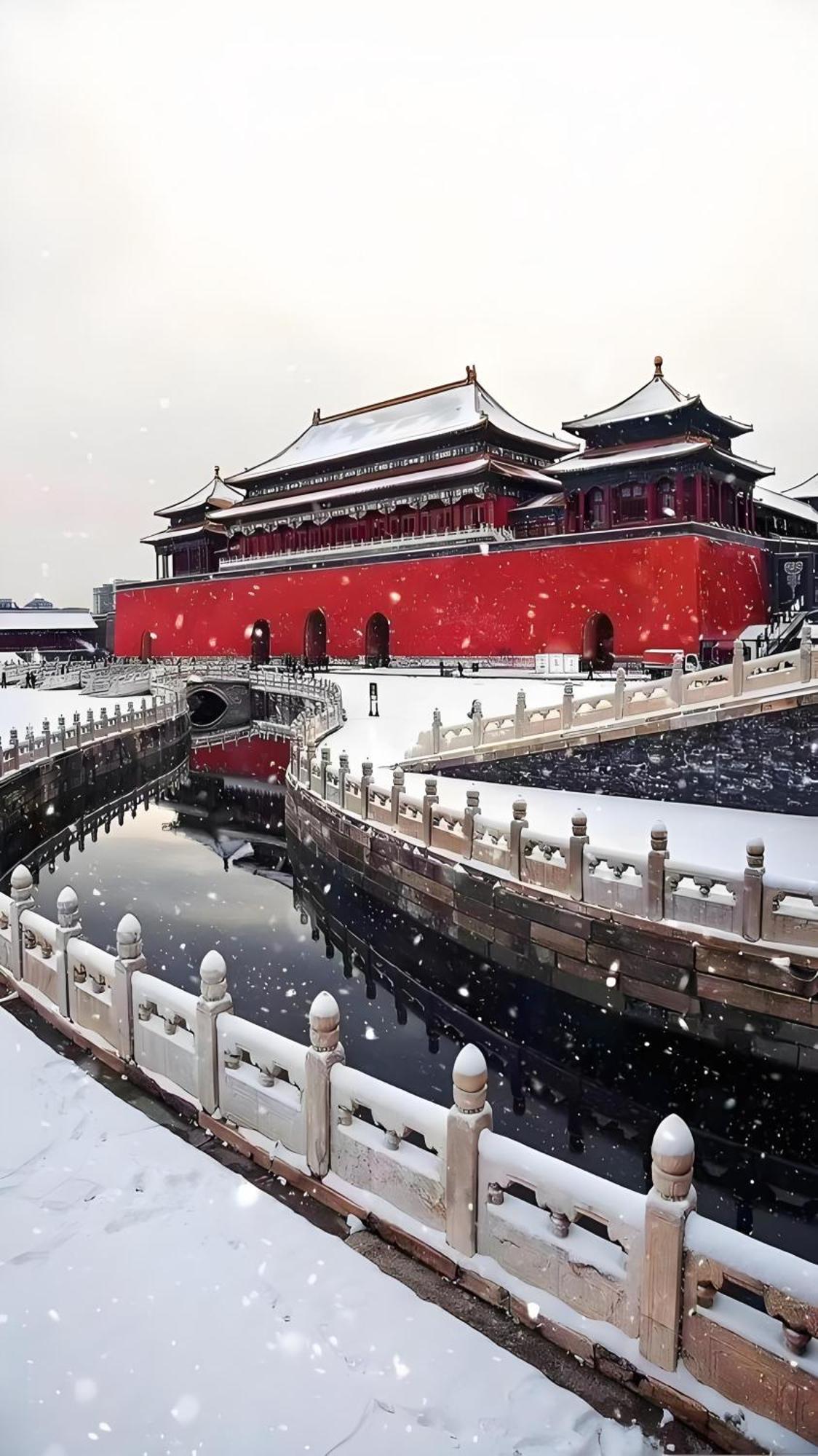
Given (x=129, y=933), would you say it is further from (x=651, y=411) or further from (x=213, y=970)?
(x=651, y=411)

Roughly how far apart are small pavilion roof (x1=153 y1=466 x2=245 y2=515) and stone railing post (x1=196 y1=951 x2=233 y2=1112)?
131 ft

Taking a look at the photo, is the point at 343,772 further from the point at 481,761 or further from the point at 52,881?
the point at 52,881

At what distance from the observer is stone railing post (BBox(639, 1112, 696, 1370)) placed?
9.51ft

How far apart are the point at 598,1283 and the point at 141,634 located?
4300 cm

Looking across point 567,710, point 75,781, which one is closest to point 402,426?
point 75,781

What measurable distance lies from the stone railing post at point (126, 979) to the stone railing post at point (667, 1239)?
3.16m

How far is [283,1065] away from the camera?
13.7ft

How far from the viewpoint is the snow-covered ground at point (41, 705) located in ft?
76.4

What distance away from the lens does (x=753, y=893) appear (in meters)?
7.07

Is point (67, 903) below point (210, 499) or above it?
below

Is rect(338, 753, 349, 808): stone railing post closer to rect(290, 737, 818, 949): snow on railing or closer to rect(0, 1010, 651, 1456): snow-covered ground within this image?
rect(290, 737, 818, 949): snow on railing

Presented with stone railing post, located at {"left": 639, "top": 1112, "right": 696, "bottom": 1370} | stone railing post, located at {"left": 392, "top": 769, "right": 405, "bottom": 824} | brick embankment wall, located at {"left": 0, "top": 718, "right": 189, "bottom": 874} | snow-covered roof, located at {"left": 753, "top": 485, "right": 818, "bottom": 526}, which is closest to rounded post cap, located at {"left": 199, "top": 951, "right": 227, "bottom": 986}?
stone railing post, located at {"left": 639, "top": 1112, "right": 696, "bottom": 1370}

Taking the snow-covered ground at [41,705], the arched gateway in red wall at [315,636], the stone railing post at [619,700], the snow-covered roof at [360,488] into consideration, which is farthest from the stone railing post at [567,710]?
the arched gateway in red wall at [315,636]

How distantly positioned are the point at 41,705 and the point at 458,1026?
23.0 metres
